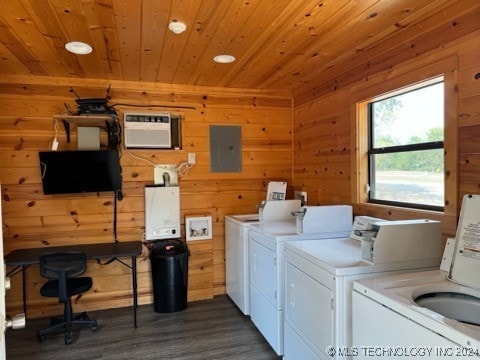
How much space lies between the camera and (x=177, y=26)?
83.3 inches

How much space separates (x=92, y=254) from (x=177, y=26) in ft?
6.92

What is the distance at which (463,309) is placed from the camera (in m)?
1.59

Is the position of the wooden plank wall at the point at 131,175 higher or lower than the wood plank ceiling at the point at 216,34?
lower

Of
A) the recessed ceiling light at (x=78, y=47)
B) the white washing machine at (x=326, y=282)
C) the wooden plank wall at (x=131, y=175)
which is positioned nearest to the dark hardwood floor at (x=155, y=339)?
the wooden plank wall at (x=131, y=175)

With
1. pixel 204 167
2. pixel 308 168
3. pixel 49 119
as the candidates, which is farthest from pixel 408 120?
pixel 49 119

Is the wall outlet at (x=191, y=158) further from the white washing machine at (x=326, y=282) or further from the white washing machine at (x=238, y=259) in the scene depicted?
the white washing machine at (x=326, y=282)

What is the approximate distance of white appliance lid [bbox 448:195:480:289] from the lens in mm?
1631

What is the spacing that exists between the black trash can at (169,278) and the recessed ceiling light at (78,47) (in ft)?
6.36

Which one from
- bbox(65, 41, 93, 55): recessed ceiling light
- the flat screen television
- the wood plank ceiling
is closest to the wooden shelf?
the flat screen television

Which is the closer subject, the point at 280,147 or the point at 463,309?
the point at 463,309

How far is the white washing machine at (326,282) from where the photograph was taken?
173 cm

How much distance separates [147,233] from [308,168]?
191 centimetres

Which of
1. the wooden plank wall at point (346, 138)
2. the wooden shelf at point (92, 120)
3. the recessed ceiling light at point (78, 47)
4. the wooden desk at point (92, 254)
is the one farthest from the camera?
the wooden shelf at point (92, 120)

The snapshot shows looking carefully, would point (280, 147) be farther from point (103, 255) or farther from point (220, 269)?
point (103, 255)
